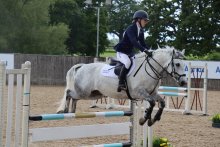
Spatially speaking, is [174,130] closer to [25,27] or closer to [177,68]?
[177,68]

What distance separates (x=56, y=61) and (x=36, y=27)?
34.8ft

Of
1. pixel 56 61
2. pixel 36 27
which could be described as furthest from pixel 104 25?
pixel 56 61

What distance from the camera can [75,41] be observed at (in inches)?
2037

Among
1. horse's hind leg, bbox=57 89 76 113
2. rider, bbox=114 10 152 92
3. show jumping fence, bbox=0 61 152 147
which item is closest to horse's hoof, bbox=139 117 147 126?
rider, bbox=114 10 152 92

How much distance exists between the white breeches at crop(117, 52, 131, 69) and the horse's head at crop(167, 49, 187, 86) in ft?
2.40

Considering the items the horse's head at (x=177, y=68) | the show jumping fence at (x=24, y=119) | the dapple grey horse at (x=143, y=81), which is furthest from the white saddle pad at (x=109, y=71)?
the show jumping fence at (x=24, y=119)

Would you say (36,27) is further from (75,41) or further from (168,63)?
(168,63)

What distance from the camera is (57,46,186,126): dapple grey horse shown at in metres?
7.54

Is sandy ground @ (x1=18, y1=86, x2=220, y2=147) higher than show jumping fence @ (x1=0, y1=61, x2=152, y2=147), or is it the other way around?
show jumping fence @ (x1=0, y1=61, x2=152, y2=147)

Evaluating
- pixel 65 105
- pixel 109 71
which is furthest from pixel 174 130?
pixel 65 105

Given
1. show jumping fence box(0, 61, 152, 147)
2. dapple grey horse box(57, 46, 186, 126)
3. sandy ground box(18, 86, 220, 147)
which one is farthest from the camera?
sandy ground box(18, 86, 220, 147)

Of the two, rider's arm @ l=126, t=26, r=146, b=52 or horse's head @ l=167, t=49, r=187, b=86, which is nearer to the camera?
horse's head @ l=167, t=49, r=187, b=86

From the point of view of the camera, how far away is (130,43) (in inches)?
318

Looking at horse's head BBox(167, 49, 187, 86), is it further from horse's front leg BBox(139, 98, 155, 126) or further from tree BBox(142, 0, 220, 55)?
tree BBox(142, 0, 220, 55)
